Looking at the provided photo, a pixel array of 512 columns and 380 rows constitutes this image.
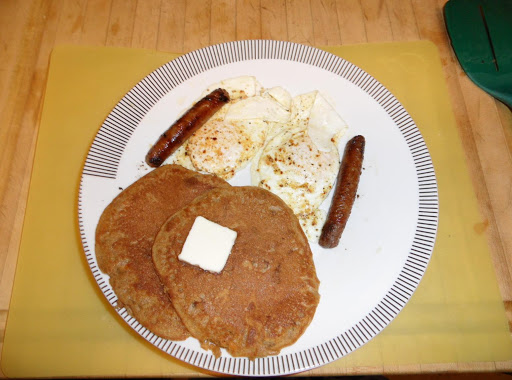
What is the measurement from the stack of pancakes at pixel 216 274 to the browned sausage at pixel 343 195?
16 centimetres

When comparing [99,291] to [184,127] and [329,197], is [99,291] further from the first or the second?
[329,197]

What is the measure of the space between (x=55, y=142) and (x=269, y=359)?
6.97 feet

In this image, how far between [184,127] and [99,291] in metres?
1.18

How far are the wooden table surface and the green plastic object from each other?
86 millimetres

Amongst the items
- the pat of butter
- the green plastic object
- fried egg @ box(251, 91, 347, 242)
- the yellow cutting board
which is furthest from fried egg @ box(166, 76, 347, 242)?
the green plastic object

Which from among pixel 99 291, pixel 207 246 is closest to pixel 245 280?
pixel 207 246

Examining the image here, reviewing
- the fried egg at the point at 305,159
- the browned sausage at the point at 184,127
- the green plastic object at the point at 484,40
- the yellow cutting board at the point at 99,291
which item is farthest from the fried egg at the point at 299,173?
the green plastic object at the point at 484,40

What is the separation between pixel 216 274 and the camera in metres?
2.04

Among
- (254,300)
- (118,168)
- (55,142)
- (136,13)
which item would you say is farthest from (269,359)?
(136,13)

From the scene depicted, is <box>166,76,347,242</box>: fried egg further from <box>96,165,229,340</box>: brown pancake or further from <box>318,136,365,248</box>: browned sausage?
<box>96,165,229,340</box>: brown pancake

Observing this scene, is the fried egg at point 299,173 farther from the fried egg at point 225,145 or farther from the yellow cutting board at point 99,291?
the yellow cutting board at point 99,291

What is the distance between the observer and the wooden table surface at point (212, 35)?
273 centimetres

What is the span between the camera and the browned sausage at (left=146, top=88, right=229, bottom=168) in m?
2.39

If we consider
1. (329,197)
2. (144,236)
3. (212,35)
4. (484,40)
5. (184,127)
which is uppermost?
(212,35)
